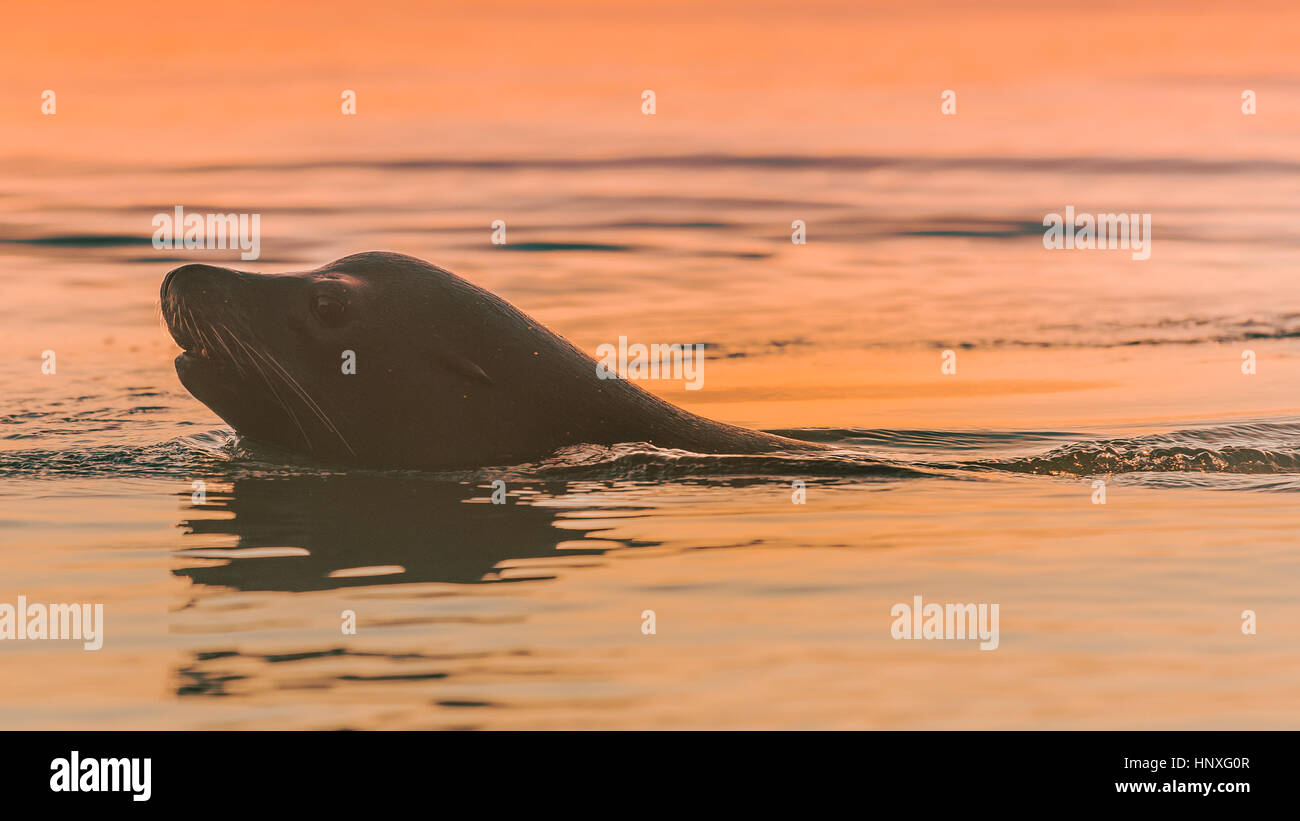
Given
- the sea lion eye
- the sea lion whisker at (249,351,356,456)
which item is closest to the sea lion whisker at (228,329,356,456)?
the sea lion whisker at (249,351,356,456)

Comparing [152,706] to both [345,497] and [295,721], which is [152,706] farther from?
[345,497]

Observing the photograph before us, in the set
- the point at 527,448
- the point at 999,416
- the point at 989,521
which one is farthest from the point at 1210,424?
the point at 527,448

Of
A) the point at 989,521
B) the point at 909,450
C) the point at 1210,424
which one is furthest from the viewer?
the point at 1210,424

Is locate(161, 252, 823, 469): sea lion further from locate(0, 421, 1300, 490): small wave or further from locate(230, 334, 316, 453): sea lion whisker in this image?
locate(0, 421, 1300, 490): small wave

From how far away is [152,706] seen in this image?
5.74 meters

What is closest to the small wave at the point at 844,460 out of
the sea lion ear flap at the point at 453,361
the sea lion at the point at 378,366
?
the sea lion at the point at 378,366

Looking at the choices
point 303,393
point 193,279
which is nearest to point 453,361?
point 303,393

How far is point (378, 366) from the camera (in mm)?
10094

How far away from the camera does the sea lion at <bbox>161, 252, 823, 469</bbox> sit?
10094 mm

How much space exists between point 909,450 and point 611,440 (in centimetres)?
346

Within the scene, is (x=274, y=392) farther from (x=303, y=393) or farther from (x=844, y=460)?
(x=844, y=460)

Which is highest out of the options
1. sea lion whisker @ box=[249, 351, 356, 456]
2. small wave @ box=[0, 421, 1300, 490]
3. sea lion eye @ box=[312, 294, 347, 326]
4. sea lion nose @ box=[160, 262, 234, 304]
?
sea lion nose @ box=[160, 262, 234, 304]

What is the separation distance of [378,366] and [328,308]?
0.45 metres

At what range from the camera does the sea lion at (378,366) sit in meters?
10.1
